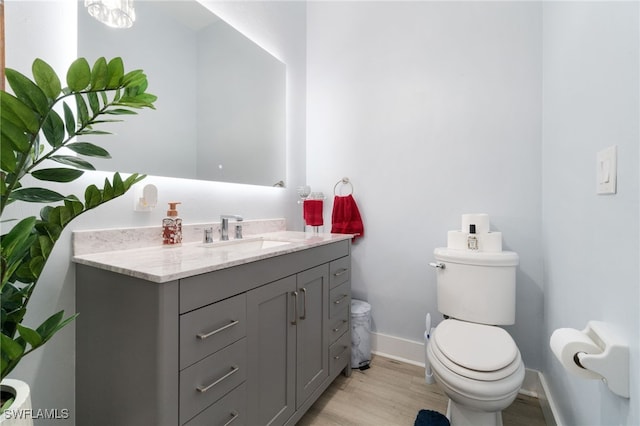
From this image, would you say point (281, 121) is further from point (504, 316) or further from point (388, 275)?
Result: point (504, 316)

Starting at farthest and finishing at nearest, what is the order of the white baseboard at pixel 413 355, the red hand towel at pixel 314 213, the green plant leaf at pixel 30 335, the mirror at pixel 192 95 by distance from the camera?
the red hand towel at pixel 314 213 < the white baseboard at pixel 413 355 < the mirror at pixel 192 95 < the green plant leaf at pixel 30 335

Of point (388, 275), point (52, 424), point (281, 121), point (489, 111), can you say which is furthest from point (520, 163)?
point (52, 424)

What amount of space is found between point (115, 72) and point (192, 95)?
3.13 feet

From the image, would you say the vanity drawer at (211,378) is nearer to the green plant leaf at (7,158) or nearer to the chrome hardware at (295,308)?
the chrome hardware at (295,308)

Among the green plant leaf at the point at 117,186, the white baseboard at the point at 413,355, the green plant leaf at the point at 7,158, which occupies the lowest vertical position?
the white baseboard at the point at 413,355

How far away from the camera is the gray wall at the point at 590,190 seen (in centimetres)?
67

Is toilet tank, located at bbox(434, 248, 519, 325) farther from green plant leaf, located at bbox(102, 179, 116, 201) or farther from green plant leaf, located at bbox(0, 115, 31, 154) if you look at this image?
green plant leaf, located at bbox(0, 115, 31, 154)

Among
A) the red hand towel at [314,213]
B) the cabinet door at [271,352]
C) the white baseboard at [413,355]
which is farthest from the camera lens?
the red hand towel at [314,213]

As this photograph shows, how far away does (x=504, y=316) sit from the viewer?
1474 mm

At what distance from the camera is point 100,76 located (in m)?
0.59

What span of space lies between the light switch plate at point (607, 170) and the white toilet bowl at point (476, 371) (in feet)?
2.43

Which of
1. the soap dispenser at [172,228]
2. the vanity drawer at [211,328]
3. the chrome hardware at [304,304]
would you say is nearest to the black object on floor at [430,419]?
the chrome hardware at [304,304]

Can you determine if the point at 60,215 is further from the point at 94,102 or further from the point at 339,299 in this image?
the point at 339,299

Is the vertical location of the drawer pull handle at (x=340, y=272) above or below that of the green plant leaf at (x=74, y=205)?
below
